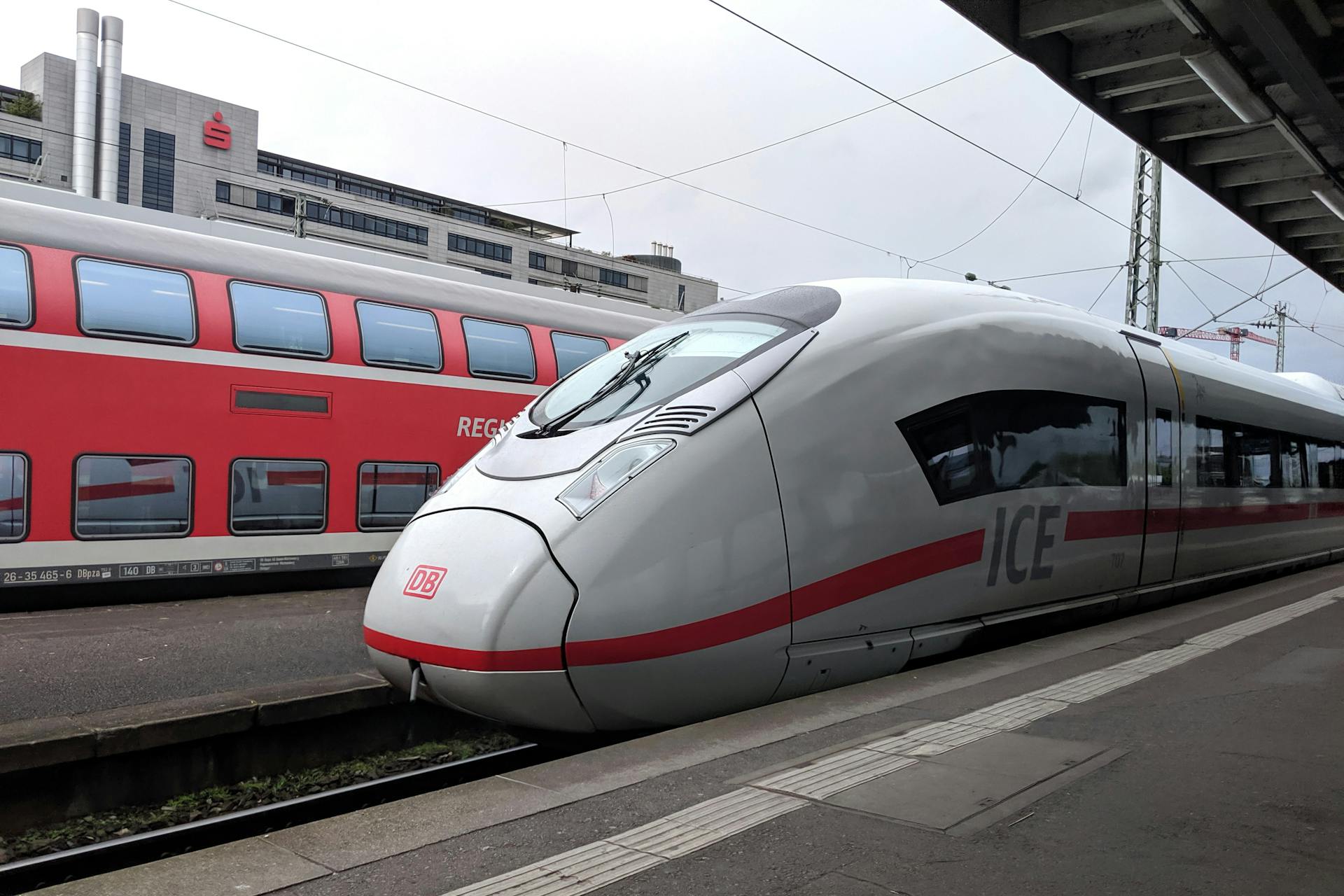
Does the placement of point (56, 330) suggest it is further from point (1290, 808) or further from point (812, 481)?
point (1290, 808)

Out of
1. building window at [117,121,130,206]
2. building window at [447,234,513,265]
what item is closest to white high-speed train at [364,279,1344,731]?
building window at [117,121,130,206]

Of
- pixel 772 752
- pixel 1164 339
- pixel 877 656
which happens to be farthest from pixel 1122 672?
pixel 1164 339

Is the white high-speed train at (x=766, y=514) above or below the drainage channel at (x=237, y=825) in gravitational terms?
above

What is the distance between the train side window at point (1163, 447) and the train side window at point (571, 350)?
6.11 m

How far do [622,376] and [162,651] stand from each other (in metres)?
3.86

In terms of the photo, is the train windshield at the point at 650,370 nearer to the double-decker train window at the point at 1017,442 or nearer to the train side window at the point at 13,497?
the double-decker train window at the point at 1017,442

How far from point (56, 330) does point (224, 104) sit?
184ft

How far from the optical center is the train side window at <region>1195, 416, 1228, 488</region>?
10352 millimetres

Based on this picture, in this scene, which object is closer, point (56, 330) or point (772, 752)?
point (772, 752)

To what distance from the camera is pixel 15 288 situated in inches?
332

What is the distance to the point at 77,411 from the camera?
868 centimetres

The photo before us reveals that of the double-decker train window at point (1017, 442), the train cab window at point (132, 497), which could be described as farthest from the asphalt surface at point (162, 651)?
the double-decker train window at point (1017, 442)

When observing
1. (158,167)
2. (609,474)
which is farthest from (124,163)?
(609,474)

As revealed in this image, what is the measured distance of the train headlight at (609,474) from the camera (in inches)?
192
